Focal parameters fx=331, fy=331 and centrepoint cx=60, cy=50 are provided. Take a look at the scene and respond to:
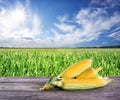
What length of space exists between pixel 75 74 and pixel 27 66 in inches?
208

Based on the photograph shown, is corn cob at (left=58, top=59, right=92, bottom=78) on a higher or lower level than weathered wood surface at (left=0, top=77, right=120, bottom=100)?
higher

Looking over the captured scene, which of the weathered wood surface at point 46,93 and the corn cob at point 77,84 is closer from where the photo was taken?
the weathered wood surface at point 46,93

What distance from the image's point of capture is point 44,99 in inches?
57.2

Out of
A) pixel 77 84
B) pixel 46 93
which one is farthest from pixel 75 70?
pixel 46 93

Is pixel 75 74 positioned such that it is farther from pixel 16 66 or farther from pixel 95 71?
pixel 16 66

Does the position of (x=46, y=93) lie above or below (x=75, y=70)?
below

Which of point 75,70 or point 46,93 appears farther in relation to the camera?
point 75,70

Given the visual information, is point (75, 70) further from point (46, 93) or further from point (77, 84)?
point (46, 93)

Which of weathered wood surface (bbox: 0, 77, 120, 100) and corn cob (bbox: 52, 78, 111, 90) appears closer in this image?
weathered wood surface (bbox: 0, 77, 120, 100)

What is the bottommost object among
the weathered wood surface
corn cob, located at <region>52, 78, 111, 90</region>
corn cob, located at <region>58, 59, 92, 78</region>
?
the weathered wood surface

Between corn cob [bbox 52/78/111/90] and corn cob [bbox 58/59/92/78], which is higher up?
corn cob [bbox 58/59/92/78]

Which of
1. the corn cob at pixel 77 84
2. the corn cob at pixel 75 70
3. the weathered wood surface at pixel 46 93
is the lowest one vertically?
the weathered wood surface at pixel 46 93

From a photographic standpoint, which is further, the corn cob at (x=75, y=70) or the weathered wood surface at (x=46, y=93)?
the corn cob at (x=75, y=70)

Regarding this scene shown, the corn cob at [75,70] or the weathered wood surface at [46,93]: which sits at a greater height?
the corn cob at [75,70]
